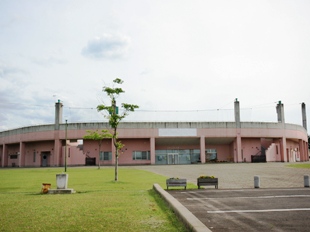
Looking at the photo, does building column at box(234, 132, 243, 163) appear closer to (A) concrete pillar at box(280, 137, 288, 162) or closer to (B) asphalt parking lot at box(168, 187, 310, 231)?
(A) concrete pillar at box(280, 137, 288, 162)

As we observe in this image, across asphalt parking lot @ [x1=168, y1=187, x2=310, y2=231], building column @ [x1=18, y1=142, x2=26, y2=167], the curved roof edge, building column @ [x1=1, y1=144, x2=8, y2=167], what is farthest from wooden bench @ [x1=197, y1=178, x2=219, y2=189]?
building column @ [x1=1, y1=144, x2=8, y2=167]

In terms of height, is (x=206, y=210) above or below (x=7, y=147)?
below

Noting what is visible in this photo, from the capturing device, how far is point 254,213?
867 centimetres

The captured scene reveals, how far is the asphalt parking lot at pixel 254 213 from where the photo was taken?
23.3ft

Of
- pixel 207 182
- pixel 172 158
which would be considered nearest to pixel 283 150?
pixel 172 158

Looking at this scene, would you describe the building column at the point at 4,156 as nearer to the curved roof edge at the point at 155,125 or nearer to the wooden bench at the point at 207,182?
the curved roof edge at the point at 155,125

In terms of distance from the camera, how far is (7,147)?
6406cm

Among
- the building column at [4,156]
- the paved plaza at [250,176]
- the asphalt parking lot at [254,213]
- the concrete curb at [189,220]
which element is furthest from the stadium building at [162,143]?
the concrete curb at [189,220]

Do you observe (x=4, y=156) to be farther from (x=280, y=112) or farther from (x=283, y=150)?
(x=280, y=112)

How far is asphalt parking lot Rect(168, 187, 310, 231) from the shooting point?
711cm

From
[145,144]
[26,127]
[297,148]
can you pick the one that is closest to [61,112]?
[26,127]

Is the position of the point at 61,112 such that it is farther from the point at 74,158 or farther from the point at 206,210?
the point at 206,210

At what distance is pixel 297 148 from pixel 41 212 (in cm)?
6584

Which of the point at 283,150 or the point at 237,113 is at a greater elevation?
the point at 237,113
